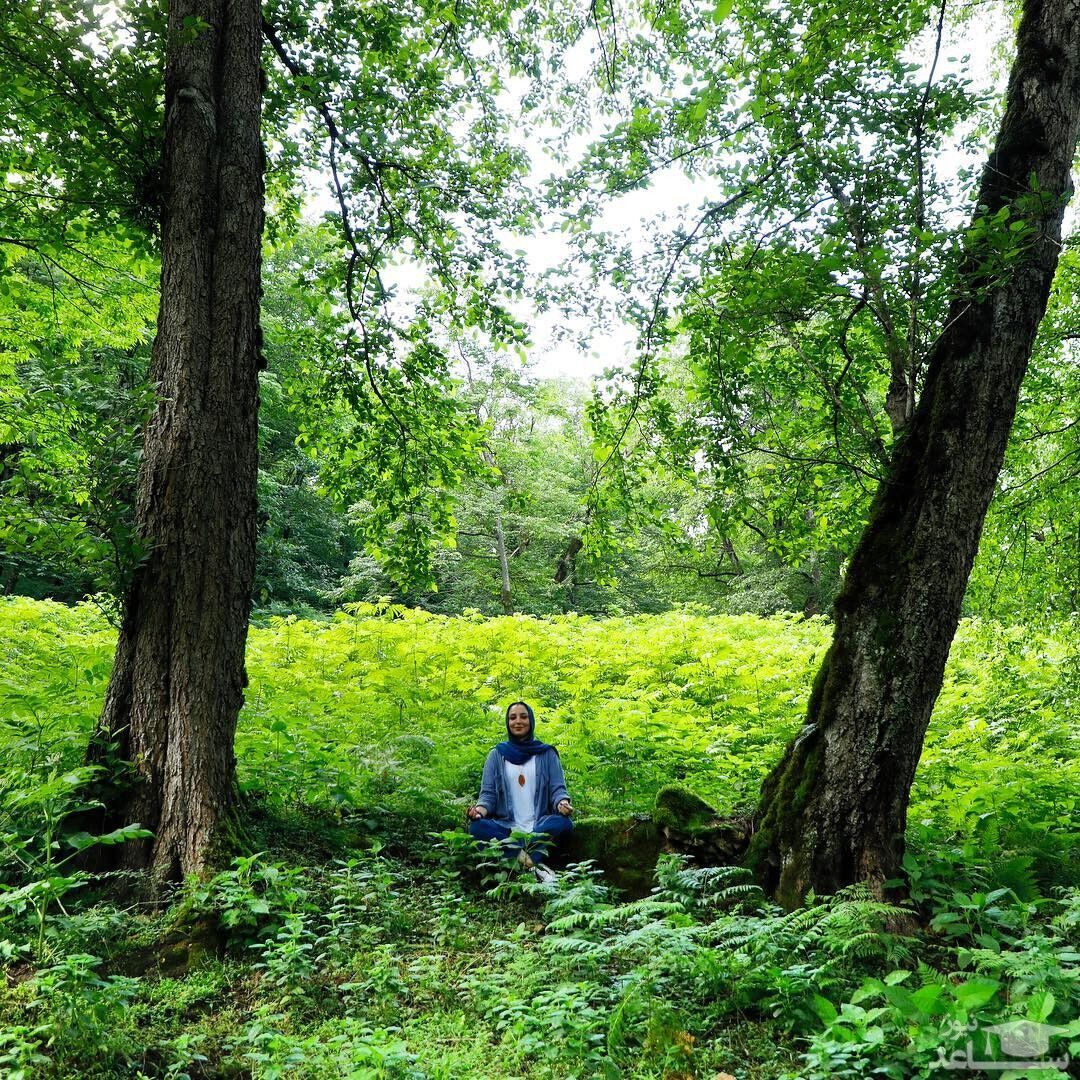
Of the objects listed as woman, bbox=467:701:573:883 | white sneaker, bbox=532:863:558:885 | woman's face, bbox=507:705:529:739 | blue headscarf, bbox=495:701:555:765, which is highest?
woman's face, bbox=507:705:529:739

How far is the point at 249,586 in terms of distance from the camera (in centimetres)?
500

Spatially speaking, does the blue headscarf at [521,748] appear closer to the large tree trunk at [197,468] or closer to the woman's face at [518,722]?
the woman's face at [518,722]

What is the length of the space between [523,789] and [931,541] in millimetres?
3289

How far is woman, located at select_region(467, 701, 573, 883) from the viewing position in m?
5.42

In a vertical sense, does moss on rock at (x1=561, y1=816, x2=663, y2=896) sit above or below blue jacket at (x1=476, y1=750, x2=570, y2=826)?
below

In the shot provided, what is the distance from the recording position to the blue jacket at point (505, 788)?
561cm

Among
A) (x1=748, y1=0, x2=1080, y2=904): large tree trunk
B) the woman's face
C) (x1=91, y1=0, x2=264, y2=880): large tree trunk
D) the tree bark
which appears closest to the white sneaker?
the woman's face

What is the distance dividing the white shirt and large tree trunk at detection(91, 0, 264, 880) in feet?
6.67

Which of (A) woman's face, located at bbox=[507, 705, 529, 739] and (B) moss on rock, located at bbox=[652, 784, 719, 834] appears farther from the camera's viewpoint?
(A) woman's face, located at bbox=[507, 705, 529, 739]

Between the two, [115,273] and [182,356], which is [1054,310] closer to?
[182,356]

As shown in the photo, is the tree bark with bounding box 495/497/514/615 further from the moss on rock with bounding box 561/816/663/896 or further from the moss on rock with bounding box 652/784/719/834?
the moss on rock with bounding box 652/784/719/834

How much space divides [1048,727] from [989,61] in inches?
300

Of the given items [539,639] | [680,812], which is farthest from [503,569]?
[680,812]

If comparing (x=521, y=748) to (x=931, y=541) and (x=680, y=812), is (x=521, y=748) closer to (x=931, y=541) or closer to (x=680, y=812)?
(x=680, y=812)
